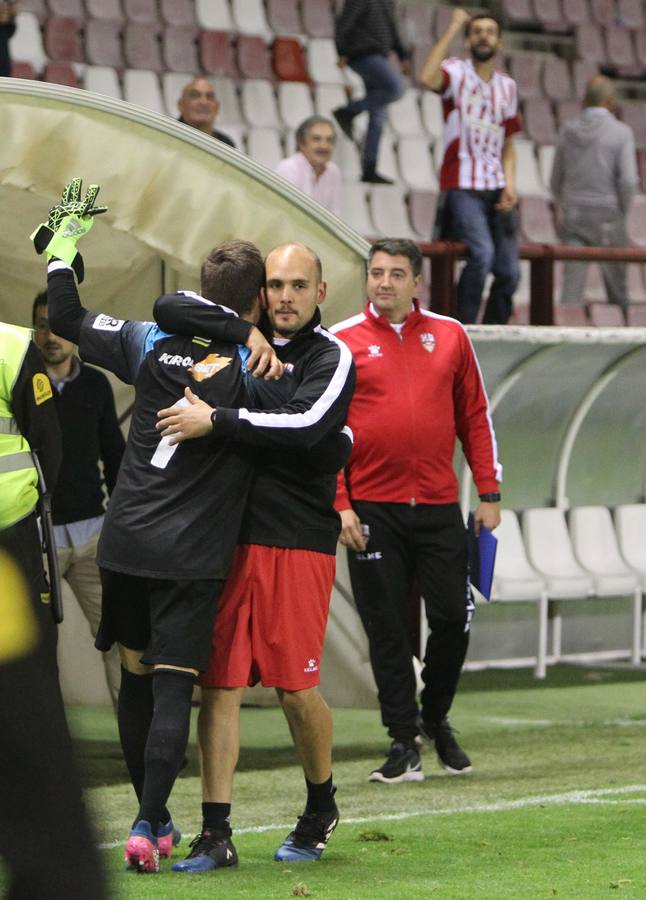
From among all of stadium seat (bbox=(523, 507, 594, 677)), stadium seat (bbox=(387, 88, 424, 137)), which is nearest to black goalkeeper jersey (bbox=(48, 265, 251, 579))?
stadium seat (bbox=(523, 507, 594, 677))

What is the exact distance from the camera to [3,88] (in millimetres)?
7051

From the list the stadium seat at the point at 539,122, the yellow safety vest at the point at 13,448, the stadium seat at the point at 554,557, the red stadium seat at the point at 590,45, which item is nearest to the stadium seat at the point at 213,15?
the stadium seat at the point at 539,122

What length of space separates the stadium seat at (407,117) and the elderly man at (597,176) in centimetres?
342

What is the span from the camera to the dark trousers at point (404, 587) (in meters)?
7.36

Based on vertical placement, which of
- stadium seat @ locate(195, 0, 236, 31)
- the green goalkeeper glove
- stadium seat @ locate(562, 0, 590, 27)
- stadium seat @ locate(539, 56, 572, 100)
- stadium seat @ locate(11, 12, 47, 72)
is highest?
stadium seat @ locate(562, 0, 590, 27)

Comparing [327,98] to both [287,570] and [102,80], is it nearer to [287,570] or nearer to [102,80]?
[102,80]

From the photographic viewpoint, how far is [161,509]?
538 centimetres

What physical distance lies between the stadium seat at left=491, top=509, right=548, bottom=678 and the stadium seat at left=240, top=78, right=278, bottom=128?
665cm

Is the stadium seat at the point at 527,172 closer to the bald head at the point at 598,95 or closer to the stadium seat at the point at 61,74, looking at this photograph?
the bald head at the point at 598,95

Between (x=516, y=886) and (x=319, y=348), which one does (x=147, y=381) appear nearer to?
(x=319, y=348)

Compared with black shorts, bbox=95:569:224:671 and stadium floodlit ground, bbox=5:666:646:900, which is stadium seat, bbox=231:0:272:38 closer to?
stadium floodlit ground, bbox=5:666:646:900

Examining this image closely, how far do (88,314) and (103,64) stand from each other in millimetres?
10645

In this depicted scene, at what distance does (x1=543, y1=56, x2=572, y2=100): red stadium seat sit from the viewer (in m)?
19.0

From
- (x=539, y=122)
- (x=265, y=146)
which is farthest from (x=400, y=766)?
(x=539, y=122)
